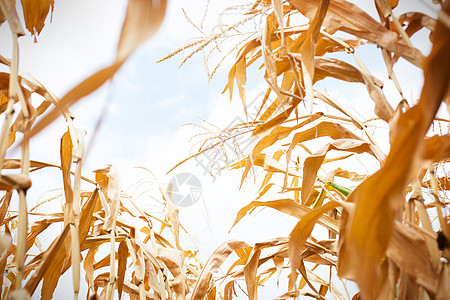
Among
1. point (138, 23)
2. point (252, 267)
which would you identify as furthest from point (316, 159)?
point (138, 23)

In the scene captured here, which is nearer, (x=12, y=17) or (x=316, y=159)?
(x=12, y=17)

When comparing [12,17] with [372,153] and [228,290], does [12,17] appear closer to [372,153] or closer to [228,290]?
[372,153]

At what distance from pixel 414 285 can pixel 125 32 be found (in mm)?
273

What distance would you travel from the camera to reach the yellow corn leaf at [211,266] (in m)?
0.41

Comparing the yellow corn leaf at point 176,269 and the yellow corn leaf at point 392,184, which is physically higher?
the yellow corn leaf at point 392,184

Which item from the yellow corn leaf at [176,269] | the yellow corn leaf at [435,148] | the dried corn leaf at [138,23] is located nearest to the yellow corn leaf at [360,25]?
the yellow corn leaf at [435,148]

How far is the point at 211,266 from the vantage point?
43 centimetres

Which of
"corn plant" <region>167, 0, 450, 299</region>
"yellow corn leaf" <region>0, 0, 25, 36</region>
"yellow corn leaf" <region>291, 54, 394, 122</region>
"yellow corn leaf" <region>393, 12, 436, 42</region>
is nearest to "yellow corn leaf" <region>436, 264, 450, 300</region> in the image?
"corn plant" <region>167, 0, 450, 299</region>

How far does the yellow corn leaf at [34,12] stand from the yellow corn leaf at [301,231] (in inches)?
13.2

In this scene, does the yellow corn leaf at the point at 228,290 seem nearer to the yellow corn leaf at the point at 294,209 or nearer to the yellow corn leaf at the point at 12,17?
the yellow corn leaf at the point at 294,209

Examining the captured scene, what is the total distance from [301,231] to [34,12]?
35 centimetres

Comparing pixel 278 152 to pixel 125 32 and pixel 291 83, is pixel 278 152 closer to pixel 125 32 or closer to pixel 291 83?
pixel 291 83

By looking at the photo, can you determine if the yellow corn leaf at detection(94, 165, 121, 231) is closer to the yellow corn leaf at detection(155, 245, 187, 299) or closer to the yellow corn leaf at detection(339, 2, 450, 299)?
the yellow corn leaf at detection(155, 245, 187, 299)

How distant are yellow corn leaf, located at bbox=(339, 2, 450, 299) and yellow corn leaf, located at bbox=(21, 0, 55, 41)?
13.5 inches
